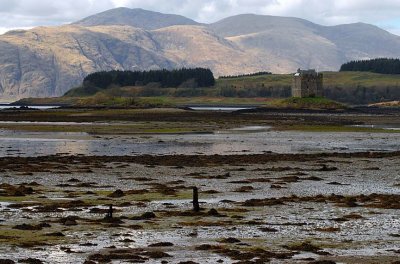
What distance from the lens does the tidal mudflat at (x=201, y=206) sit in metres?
24.8

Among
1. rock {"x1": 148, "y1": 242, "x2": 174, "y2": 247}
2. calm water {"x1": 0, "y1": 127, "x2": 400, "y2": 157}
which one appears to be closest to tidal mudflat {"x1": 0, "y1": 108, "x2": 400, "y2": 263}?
rock {"x1": 148, "y1": 242, "x2": 174, "y2": 247}

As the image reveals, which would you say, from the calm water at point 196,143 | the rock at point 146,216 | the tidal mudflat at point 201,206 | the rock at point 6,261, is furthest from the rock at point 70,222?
the calm water at point 196,143

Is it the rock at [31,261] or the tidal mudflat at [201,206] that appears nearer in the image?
the rock at [31,261]

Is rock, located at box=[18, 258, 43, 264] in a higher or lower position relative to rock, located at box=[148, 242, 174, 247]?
higher

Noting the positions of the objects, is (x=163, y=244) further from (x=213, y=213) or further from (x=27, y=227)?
(x=213, y=213)

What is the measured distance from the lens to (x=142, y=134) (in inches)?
3691

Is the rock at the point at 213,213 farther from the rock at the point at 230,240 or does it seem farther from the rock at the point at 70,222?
the rock at the point at 70,222

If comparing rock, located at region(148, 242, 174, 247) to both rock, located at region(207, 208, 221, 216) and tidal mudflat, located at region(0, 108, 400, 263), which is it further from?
rock, located at region(207, 208, 221, 216)

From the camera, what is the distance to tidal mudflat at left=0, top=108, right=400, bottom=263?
24.8 meters

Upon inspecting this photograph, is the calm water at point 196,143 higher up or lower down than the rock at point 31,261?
lower down

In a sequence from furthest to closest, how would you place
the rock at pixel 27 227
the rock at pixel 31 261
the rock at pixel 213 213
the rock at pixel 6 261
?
the rock at pixel 213 213, the rock at pixel 27 227, the rock at pixel 31 261, the rock at pixel 6 261

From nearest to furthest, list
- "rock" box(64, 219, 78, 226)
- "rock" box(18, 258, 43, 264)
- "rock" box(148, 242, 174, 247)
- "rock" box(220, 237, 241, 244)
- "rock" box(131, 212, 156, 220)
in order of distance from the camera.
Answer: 1. "rock" box(18, 258, 43, 264)
2. "rock" box(148, 242, 174, 247)
3. "rock" box(220, 237, 241, 244)
4. "rock" box(64, 219, 78, 226)
5. "rock" box(131, 212, 156, 220)

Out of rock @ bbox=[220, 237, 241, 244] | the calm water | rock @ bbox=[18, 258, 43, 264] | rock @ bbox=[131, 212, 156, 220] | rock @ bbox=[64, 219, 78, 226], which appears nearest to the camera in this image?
rock @ bbox=[18, 258, 43, 264]

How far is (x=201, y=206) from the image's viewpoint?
34.8 meters
